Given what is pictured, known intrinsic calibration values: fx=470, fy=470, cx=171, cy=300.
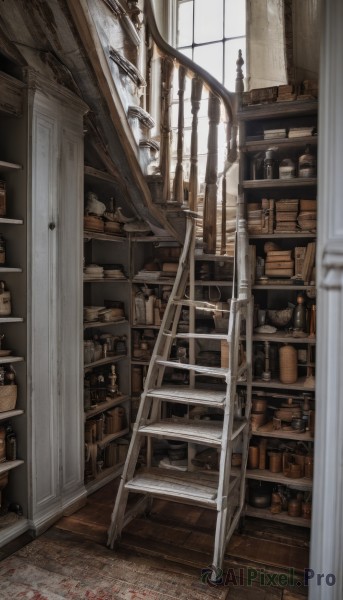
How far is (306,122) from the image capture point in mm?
3129

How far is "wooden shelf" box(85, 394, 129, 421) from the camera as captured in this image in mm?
3510

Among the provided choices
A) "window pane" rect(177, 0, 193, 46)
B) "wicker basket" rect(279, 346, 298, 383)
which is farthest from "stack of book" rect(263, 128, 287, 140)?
"window pane" rect(177, 0, 193, 46)

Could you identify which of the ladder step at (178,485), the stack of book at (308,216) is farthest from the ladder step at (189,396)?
the stack of book at (308,216)

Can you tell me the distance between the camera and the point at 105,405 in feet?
12.2

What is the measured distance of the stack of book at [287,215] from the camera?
3.08 m

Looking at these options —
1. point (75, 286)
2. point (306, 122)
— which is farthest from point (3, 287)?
point (306, 122)

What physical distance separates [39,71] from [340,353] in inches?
94.8

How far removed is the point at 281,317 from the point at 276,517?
1305 mm

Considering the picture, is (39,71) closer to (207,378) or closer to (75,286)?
(75,286)

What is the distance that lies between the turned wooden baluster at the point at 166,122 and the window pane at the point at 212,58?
4.98 ft

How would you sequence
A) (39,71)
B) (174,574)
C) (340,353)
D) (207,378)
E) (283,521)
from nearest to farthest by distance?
(340,353)
(174,574)
(39,71)
(283,521)
(207,378)

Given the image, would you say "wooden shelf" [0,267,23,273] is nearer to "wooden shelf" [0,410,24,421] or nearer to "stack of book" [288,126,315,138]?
"wooden shelf" [0,410,24,421]

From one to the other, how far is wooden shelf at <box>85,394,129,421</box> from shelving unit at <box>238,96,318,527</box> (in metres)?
1.10

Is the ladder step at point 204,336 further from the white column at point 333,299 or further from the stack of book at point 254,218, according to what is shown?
the white column at point 333,299
